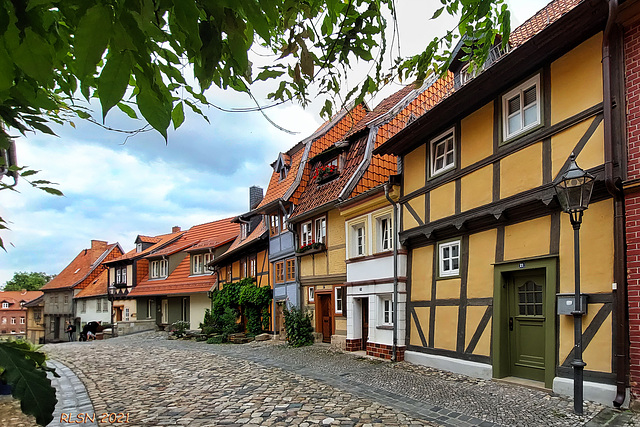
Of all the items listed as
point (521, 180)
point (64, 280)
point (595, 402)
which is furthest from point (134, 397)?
point (64, 280)

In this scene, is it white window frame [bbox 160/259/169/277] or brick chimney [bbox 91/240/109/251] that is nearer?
white window frame [bbox 160/259/169/277]

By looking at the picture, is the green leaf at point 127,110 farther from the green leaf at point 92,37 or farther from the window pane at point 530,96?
the window pane at point 530,96

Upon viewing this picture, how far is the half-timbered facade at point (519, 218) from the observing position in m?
6.60

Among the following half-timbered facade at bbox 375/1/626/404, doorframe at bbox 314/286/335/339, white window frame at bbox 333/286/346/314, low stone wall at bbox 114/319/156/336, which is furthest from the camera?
low stone wall at bbox 114/319/156/336

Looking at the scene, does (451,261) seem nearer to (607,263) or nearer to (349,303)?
(607,263)

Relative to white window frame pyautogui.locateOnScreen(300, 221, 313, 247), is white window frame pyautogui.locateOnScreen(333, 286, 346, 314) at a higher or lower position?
lower

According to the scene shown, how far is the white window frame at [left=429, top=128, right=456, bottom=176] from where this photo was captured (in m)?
9.99

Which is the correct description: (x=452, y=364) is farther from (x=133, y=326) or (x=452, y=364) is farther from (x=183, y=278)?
(x=133, y=326)

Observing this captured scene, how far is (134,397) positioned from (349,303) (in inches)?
274

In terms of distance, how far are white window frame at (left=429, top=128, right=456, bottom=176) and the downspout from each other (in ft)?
11.8

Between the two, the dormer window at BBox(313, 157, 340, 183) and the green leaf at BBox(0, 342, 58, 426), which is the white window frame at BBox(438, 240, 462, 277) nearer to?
the dormer window at BBox(313, 157, 340, 183)

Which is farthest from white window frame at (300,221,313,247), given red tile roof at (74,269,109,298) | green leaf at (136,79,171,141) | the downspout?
red tile roof at (74,269,109,298)

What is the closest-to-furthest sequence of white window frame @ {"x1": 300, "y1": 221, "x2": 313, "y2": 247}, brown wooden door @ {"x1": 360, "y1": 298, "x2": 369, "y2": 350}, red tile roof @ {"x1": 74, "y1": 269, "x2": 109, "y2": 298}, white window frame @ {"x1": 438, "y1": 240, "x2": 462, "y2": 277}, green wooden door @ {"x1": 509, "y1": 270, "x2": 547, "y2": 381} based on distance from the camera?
green wooden door @ {"x1": 509, "y1": 270, "x2": 547, "y2": 381} → white window frame @ {"x1": 438, "y1": 240, "x2": 462, "y2": 277} → brown wooden door @ {"x1": 360, "y1": 298, "x2": 369, "y2": 350} → white window frame @ {"x1": 300, "y1": 221, "x2": 313, "y2": 247} → red tile roof @ {"x1": 74, "y1": 269, "x2": 109, "y2": 298}

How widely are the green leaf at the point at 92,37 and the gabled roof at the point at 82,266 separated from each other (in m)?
45.1
